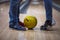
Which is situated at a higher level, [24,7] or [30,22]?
[24,7]

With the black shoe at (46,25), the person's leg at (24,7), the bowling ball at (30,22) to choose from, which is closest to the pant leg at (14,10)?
the bowling ball at (30,22)

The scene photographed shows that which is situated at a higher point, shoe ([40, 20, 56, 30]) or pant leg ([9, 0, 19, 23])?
pant leg ([9, 0, 19, 23])

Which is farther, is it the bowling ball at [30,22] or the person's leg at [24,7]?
the person's leg at [24,7]

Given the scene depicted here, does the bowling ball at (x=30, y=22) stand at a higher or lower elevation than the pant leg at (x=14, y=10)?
lower

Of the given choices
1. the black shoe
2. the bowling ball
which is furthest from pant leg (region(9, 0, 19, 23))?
the black shoe

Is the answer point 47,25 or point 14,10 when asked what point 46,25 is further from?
point 14,10

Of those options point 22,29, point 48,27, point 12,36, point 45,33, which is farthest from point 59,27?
point 12,36

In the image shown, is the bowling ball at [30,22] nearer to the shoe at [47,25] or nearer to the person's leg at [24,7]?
the shoe at [47,25]

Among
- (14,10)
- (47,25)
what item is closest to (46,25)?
(47,25)

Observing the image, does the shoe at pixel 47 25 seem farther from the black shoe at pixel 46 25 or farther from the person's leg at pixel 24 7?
the person's leg at pixel 24 7

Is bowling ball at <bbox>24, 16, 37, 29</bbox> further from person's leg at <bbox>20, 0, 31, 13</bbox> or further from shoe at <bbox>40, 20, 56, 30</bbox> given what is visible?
person's leg at <bbox>20, 0, 31, 13</bbox>

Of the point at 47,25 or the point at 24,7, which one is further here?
the point at 24,7

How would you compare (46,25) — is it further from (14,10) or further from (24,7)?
(24,7)

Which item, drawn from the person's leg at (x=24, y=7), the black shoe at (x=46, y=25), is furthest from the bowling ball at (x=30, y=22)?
the person's leg at (x=24, y=7)
